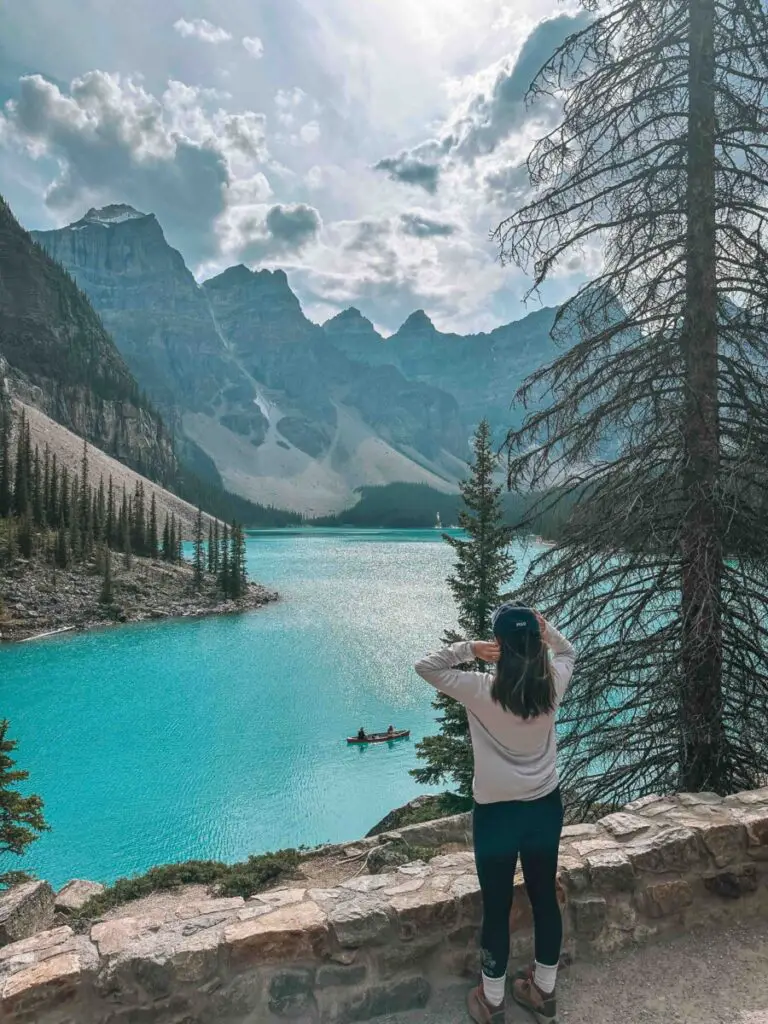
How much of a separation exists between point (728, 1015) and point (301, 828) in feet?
57.8

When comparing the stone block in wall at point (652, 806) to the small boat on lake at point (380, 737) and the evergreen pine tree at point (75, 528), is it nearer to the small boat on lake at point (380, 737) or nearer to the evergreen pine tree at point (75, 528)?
the small boat on lake at point (380, 737)

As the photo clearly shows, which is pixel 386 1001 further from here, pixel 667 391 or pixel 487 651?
pixel 667 391

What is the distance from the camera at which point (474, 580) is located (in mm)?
17547

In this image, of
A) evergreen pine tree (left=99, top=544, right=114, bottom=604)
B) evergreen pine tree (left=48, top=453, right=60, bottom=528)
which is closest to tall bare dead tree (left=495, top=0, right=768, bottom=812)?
evergreen pine tree (left=99, top=544, right=114, bottom=604)

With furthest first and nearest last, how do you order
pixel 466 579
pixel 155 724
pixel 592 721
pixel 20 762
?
pixel 155 724, pixel 20 762, pixel 466 579, pixel 592 721

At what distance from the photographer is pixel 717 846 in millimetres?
4395

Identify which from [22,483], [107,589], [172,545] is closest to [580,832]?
[107,589]

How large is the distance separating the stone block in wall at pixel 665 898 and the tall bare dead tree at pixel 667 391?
2048 millimetres

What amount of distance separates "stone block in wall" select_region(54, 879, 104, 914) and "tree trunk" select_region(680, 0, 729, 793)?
945 centimetres

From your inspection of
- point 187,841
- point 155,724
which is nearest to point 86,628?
point 155,724

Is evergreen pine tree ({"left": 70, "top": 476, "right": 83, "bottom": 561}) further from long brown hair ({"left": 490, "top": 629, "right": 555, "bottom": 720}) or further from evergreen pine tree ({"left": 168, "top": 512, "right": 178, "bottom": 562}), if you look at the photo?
long brown hair ({"left": 490, "top": 629, "right": 555, "bottom": 720})

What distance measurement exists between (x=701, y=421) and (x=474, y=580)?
1185 centimetres

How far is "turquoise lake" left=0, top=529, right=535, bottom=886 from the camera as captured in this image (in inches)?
A: 725

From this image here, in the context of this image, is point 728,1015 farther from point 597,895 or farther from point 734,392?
point 734,392
